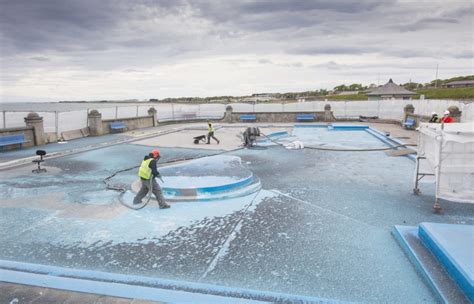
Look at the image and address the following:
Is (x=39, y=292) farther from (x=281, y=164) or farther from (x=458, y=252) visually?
(x=281, y=164)

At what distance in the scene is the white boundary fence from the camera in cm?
2009

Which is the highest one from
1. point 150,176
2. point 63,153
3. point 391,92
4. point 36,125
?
point 391,92

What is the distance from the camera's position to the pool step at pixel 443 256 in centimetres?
399

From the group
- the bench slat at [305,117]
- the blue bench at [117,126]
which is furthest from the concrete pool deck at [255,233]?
the bench slat at [305,117]

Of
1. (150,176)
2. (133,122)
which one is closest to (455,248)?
(150,176)

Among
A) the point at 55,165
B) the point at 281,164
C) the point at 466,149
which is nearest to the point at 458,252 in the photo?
the point at 466,149

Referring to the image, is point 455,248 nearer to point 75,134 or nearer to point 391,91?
point 75,134

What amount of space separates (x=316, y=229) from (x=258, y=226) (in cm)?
117

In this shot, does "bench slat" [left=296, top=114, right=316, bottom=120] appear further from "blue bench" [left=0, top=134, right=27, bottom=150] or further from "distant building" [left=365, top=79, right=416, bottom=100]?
"distant building" [left=365, top=79, right=416, bottom=100]

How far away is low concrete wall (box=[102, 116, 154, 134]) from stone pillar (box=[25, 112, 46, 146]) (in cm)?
502

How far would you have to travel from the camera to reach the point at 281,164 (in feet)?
40.5

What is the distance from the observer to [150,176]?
7.30 m

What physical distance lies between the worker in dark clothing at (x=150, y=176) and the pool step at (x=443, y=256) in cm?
515

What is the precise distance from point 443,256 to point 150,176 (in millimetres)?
5851
